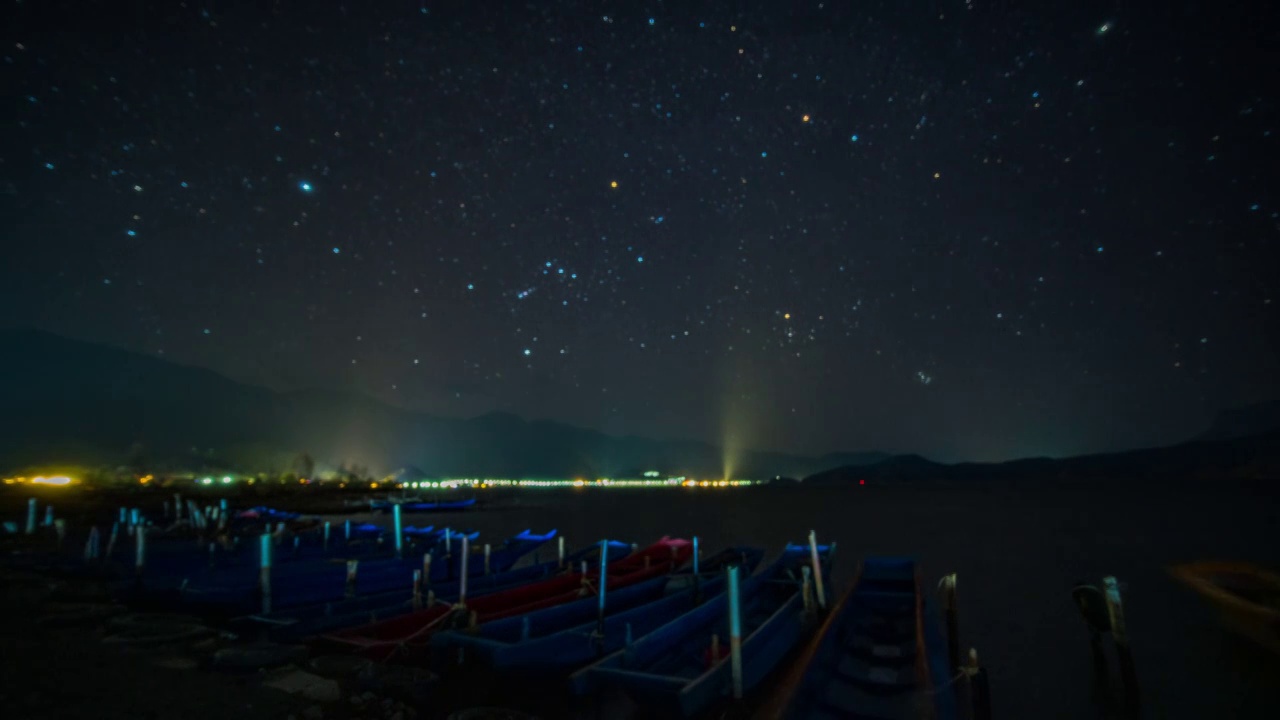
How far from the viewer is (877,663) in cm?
1215

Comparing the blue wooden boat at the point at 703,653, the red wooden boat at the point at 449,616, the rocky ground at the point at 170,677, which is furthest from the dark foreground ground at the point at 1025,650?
the blue wooden boat at the point at 703,653

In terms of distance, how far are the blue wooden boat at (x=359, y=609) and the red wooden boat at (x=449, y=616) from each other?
838mm

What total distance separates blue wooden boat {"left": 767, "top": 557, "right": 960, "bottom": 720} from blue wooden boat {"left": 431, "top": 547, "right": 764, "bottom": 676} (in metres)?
3.06

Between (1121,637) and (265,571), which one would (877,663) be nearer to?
(1121,637)

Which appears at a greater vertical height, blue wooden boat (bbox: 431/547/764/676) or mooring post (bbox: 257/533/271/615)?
mooring post (bbox: 257/533/271/615)

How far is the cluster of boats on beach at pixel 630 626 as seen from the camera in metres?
9.43

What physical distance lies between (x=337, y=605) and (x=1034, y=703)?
600 inches

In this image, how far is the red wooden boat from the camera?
1155 cm

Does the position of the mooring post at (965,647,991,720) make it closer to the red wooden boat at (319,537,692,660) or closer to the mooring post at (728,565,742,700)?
the mooring post at (728,565,742,700)

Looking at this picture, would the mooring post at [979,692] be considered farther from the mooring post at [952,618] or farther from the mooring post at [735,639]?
the mooring post at [952,618]

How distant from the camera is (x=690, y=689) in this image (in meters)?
8.49

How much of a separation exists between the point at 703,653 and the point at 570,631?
260 centimetres

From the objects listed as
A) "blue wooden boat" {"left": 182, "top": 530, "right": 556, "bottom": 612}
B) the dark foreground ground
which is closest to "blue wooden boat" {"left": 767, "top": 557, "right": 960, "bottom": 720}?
the dark foreground ground

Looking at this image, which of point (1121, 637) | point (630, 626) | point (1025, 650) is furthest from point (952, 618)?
point (630, 626)
